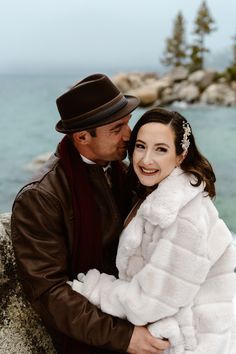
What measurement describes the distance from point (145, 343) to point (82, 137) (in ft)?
3.57

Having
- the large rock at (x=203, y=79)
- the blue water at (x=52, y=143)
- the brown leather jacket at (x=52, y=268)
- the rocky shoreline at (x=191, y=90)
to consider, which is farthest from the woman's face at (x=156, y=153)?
the large rock at (x=203, y=79)

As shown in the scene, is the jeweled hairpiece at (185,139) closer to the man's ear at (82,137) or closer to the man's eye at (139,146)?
the man's eye at (139,146)

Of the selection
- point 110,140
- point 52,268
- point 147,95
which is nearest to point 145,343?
point 52,268

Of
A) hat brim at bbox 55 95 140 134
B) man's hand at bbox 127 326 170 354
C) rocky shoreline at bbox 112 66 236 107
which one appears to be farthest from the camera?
rocky shoreline at bbox 112 66 236 107

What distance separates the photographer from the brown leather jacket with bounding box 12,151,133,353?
2443 mm

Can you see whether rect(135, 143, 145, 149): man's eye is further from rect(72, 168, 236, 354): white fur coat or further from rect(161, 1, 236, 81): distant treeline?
rect(161, 1, 236, 81): distant treeline

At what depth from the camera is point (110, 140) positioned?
2.67 m

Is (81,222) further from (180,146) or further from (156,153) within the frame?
(180,146)

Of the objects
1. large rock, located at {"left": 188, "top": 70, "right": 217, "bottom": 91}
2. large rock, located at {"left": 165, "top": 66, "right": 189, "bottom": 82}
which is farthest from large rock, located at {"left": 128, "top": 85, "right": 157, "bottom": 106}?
large rock, located at {"left": 165, "top": 66, "right": 189, "bottom": 82}

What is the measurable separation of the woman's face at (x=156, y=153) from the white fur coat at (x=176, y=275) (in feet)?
0.17

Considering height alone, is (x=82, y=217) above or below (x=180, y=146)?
below

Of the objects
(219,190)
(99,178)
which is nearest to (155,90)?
(219,190)

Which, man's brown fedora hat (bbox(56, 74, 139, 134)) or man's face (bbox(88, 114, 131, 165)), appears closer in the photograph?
man's brown fedora hat (bbox(56, 74, 139, 134))

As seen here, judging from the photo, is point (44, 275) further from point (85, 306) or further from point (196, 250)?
point (196, 250)
